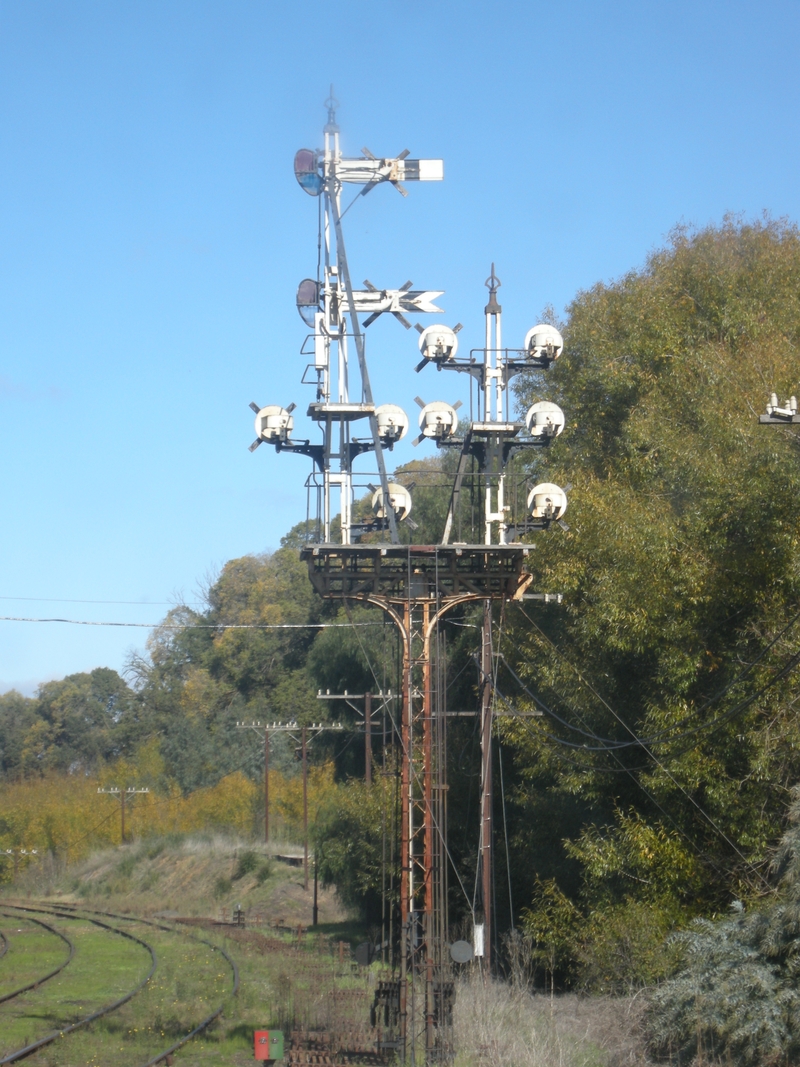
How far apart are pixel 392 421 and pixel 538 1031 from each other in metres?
8.39

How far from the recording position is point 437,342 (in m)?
17.8

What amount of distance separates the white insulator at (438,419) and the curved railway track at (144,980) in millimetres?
8955

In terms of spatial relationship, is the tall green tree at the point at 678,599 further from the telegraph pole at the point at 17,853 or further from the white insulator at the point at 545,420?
the telegraph pole at the point at 17,853

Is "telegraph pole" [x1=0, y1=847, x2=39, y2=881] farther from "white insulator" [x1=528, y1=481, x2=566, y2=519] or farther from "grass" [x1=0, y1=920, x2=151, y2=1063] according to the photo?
"white insulator" [x1=528, y1=481, x2=566, y2=519]

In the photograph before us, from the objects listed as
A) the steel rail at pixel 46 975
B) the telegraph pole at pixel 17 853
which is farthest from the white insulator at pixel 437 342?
the telegraph pole at pixel 17 853

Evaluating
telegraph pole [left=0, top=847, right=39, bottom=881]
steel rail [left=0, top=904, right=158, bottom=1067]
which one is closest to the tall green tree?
steel rail [left=0, top=904, right=158, bottom=1067]

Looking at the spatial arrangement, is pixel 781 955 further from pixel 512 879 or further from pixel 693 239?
pixel 693 239

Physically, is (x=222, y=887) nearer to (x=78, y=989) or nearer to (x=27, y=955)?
(x=27, y=955)

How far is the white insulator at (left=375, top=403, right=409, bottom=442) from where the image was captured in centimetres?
1741

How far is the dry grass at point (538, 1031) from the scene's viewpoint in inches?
529

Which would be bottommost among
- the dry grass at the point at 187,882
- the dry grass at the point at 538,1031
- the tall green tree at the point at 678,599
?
the dry grass at the point at 187,882

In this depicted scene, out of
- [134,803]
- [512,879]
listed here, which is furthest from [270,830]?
[512,879]

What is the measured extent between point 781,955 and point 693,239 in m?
21.8

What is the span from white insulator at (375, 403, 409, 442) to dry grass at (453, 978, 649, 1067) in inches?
308
